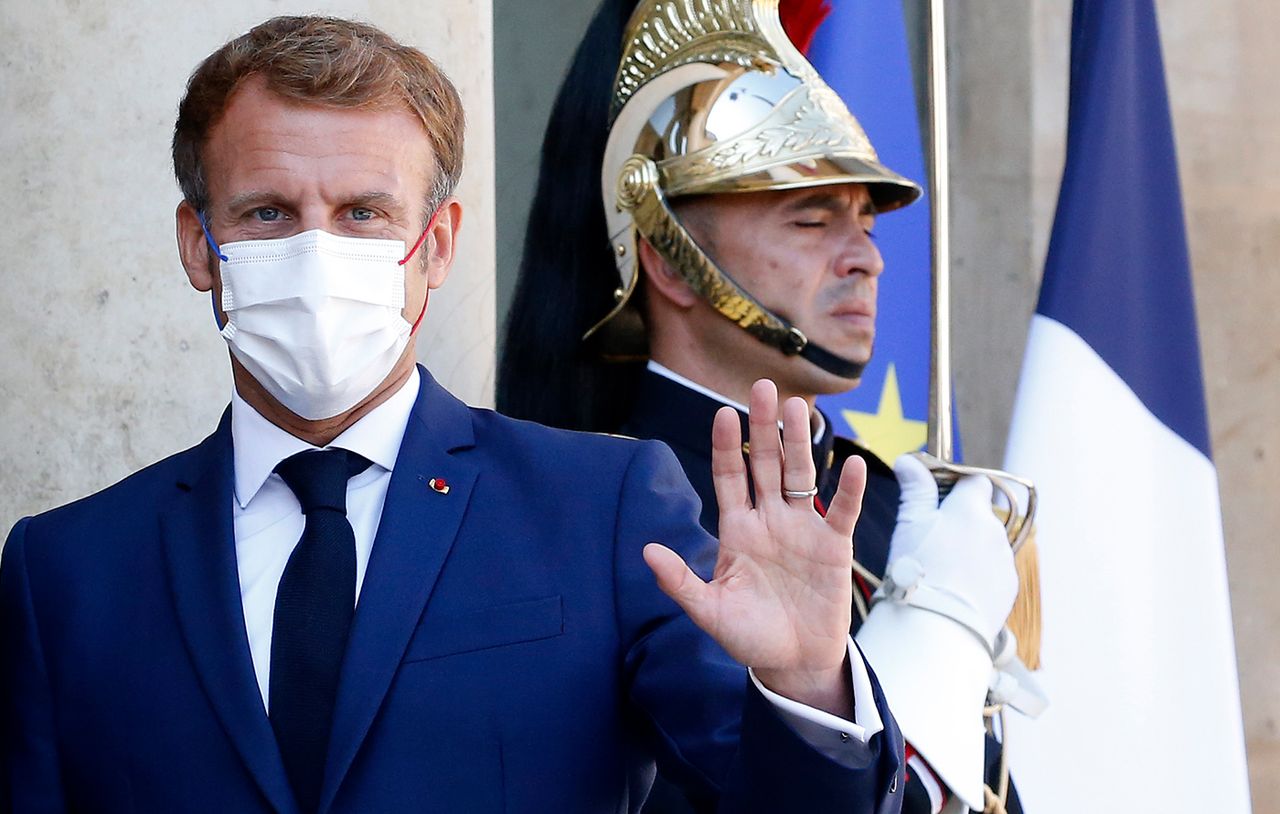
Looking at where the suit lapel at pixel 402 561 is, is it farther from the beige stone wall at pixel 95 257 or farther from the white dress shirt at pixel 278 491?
the beige stone wall at pixel 95 257

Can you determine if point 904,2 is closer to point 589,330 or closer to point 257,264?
point 589,330

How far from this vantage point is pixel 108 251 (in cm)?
271

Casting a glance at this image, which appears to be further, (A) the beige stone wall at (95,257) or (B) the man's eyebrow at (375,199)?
(A) the beige stone wall at (95,257)

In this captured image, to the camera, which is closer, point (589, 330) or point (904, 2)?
point (589, 330)

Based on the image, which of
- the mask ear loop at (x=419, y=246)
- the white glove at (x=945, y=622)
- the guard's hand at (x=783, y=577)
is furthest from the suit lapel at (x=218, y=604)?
the white glove at (x=945, y=622)

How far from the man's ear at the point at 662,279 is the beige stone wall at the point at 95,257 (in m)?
0.83

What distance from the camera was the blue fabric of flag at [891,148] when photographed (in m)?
Answer: 4.03

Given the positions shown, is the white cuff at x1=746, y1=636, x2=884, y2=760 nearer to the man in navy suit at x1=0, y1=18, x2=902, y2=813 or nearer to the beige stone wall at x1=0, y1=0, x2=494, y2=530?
the man in navy suit at x1=0, y1=18, x2=902, y2=813

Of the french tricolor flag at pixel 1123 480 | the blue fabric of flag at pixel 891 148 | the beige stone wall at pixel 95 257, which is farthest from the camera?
the blue fabric of flag at pixel 891 148

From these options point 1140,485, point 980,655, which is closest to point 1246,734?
point 1140,485

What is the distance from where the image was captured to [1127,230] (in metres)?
3.92

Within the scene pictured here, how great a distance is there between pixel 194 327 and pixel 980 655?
131cm

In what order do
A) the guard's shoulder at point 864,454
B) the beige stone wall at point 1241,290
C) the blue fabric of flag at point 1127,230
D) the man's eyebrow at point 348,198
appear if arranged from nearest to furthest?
1. the man's eyebrow at point 348,198
2. the guard's shoulder at point 864,454
3. the blue fabric of flag at point 1127,230
4. the beige stone wall at point 1241,290

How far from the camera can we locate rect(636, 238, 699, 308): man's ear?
3.19m
